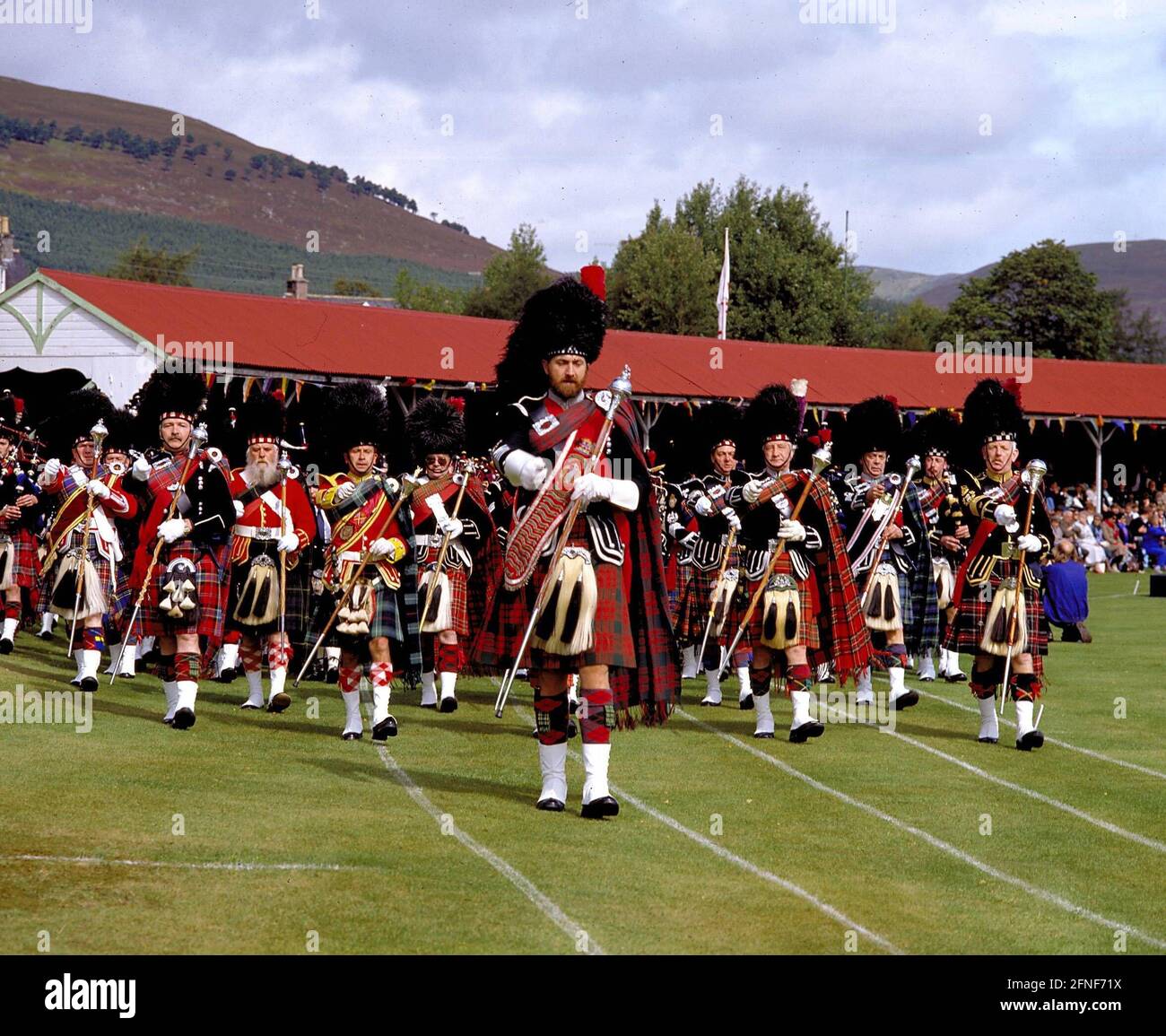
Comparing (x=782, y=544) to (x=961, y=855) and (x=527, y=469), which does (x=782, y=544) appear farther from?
(x=961, y=855)

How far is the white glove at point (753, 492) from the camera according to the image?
1273 cm

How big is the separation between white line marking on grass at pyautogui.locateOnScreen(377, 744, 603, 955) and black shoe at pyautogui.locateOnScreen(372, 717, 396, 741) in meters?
1.13

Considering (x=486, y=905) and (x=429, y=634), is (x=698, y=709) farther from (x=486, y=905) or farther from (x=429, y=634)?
(x=486, y=905)

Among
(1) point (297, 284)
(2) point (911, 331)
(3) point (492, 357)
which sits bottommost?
(3) point (492, 357)

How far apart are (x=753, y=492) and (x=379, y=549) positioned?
269 cm

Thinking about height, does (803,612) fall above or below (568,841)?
above

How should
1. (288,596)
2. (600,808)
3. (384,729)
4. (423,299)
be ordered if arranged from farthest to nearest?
(423,299), (288,596), (384,729), (600,808)

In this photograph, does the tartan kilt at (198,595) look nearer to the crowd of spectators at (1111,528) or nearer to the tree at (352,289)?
the crowd of spectators at (1111,528)

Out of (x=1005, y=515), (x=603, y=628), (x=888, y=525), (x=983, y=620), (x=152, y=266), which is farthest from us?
(x=152, y=266)

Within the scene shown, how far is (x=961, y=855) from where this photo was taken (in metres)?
8.99

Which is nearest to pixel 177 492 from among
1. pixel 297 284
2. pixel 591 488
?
pixel 591 488

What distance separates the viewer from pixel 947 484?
16.9m

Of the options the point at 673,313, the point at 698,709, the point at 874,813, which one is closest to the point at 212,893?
the point at 874,813

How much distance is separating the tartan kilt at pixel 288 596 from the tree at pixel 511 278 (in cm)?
7433
